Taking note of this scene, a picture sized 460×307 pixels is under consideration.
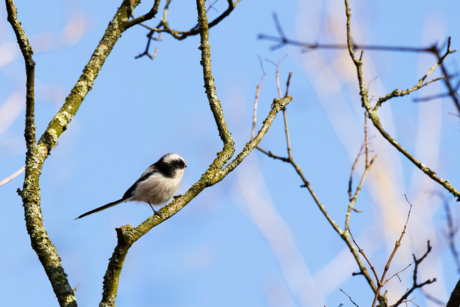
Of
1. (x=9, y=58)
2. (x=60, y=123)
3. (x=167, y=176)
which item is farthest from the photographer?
(x=9, y=58)

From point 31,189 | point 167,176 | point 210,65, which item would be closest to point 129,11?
point 210,65

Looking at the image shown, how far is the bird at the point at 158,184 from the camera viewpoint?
528cm

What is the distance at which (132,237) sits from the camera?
7.14 feet

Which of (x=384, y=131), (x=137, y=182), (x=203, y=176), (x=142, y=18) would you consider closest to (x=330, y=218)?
(x=384, y=131)

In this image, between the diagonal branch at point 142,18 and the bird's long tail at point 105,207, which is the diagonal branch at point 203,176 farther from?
the bird's long tail at point 105,207

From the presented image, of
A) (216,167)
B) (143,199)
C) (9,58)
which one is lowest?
(216,167)

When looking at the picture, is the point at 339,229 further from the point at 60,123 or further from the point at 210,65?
the point at 60,123

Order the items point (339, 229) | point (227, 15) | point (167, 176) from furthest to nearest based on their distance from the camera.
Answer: point (167, 176) → point (227, 15) → point (339, 229)

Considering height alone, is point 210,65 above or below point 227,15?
below

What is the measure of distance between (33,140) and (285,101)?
1.84m

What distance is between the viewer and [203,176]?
2.64m

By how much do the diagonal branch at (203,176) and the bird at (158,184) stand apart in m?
2.34

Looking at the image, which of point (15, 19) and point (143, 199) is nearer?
point (15, 19)

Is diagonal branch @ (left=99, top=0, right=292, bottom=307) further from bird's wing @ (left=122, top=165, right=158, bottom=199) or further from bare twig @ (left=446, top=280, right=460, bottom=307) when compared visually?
bird's wing @ (left=122, top=165, right=158, bottom=199)
